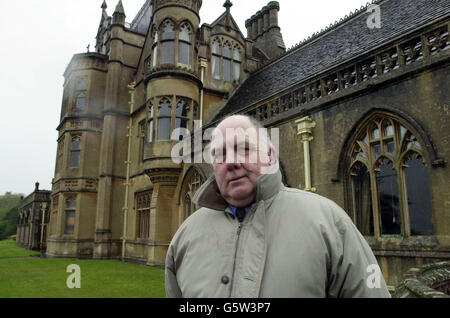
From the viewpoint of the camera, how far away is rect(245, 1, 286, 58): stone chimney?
21578mm

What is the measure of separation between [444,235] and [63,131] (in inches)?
871

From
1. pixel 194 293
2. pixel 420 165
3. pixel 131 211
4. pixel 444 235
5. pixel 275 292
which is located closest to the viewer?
pixel 275 292

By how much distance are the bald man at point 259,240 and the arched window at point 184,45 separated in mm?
14699

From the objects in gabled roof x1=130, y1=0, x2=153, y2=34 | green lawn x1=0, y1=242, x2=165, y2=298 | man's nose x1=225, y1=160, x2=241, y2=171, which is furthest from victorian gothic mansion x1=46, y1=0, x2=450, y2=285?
man's nose x1=225, y1=160, x2=241, y2=171

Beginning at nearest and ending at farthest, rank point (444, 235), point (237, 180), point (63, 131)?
point (237, 180) < point (444, 235) < point (63, 131)

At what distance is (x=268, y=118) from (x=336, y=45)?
163 inches

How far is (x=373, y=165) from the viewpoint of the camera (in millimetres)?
7426

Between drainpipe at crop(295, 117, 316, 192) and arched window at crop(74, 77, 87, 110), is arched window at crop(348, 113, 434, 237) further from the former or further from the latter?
arched window at crop(74, 77, 87, 110)

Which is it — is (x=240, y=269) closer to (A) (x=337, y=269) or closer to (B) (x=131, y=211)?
(A) (x=337, y=269)

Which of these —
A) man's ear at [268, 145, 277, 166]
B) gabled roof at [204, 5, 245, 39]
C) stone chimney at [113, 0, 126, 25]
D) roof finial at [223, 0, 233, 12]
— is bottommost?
man's ear at [268, 145, 277, 166]

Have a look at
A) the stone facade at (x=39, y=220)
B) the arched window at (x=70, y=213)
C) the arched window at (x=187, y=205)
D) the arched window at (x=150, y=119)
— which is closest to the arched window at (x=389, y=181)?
the arched window at (x=187, y=205)

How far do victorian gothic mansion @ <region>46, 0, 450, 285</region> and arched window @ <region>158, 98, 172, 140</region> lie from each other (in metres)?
0.06
